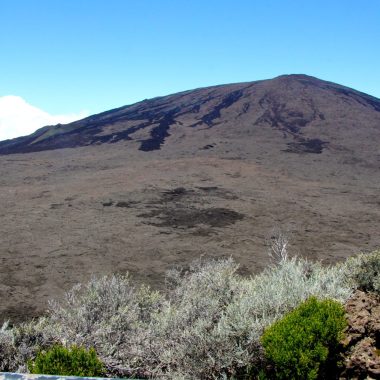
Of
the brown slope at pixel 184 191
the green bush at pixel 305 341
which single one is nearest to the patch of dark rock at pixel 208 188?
the brown slope at pixel 184 191

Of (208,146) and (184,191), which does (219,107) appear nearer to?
(208,146)

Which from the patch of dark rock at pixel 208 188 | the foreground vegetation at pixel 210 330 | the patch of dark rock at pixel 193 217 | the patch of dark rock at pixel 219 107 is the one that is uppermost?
the patch of dark rock at pixel 219 107

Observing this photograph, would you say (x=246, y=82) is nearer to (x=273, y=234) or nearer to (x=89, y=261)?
(x=273, y=234)

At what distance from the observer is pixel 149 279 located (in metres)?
10.2

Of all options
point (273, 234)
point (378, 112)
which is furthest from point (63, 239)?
point (378, 112)

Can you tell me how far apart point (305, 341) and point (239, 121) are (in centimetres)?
3706

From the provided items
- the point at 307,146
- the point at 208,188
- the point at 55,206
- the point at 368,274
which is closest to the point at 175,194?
the point at 208,188

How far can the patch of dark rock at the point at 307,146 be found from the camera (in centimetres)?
3075

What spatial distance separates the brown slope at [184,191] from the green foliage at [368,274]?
16.9 feet

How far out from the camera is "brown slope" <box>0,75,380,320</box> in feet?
38.9

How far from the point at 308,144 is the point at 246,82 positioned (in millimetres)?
24793

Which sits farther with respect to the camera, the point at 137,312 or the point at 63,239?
the point at 63,239

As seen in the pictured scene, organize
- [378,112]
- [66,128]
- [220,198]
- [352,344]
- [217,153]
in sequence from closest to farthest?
[352,344] < [220,198] < [217,153] < [378,112] < [66,128]

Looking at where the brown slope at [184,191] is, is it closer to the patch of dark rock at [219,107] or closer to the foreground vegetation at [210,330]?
the patch of dark rock at [219,107]
